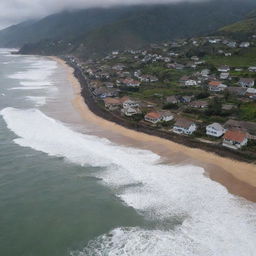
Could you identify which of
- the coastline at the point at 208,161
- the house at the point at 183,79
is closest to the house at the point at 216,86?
the house at the point at 183,79

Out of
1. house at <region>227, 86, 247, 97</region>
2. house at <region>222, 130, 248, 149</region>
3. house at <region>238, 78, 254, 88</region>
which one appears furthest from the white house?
house at <region>238, 78, 254, 88</region>

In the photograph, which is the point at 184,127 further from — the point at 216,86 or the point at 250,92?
the point at 216,86

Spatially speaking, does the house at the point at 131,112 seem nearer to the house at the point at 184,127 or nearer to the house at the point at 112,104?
the house at the point at 112,104

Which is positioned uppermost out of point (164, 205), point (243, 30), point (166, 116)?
point (243, 30)

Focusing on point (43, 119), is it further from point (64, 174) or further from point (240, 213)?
point (240, 213)

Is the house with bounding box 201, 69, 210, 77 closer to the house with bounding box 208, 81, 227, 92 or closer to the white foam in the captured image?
the house with bounding box 208, 81, 227, 92

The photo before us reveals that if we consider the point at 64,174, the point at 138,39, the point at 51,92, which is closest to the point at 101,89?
the point at 51,92

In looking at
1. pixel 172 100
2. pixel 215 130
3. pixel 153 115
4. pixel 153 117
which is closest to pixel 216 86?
pixel 172 100
